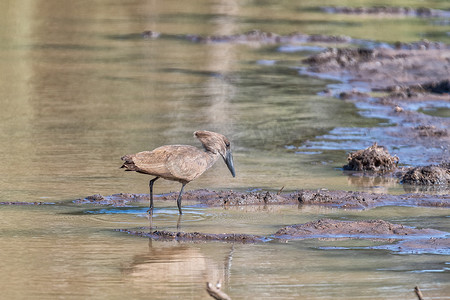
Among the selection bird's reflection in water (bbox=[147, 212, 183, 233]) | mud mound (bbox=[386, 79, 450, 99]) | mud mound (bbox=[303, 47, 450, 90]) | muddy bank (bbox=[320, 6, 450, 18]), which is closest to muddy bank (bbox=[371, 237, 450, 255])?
bird's reflection in water (bbox=[147, 212, 183, 233])

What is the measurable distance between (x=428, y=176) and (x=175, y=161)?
2946 millimetres

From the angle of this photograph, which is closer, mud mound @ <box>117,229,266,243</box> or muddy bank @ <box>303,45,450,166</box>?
mud mound @ <box>117,229,266,243</box>

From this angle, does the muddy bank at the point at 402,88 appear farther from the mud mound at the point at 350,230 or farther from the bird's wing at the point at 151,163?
the bird's wing at the point at 151,163

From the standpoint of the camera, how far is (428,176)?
10633 mm

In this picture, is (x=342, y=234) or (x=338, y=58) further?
(x=338, y=58)

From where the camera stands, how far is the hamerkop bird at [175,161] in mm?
8891

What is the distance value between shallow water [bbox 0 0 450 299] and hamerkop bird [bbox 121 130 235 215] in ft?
1.21

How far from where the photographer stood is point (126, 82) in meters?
18.7

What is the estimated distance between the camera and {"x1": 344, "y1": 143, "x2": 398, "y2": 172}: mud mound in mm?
11453

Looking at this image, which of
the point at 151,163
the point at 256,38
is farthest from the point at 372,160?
the point at 256,38

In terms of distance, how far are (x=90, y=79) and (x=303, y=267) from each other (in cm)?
1222

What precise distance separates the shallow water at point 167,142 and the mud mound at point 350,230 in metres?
0.24

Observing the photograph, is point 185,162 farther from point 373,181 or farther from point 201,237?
point 373,181

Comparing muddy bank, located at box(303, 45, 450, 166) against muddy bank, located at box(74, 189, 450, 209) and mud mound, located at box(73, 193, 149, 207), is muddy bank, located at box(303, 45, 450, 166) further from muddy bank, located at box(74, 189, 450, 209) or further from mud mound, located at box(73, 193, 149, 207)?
mud mound, located at box(73, 193, 149, 207)
